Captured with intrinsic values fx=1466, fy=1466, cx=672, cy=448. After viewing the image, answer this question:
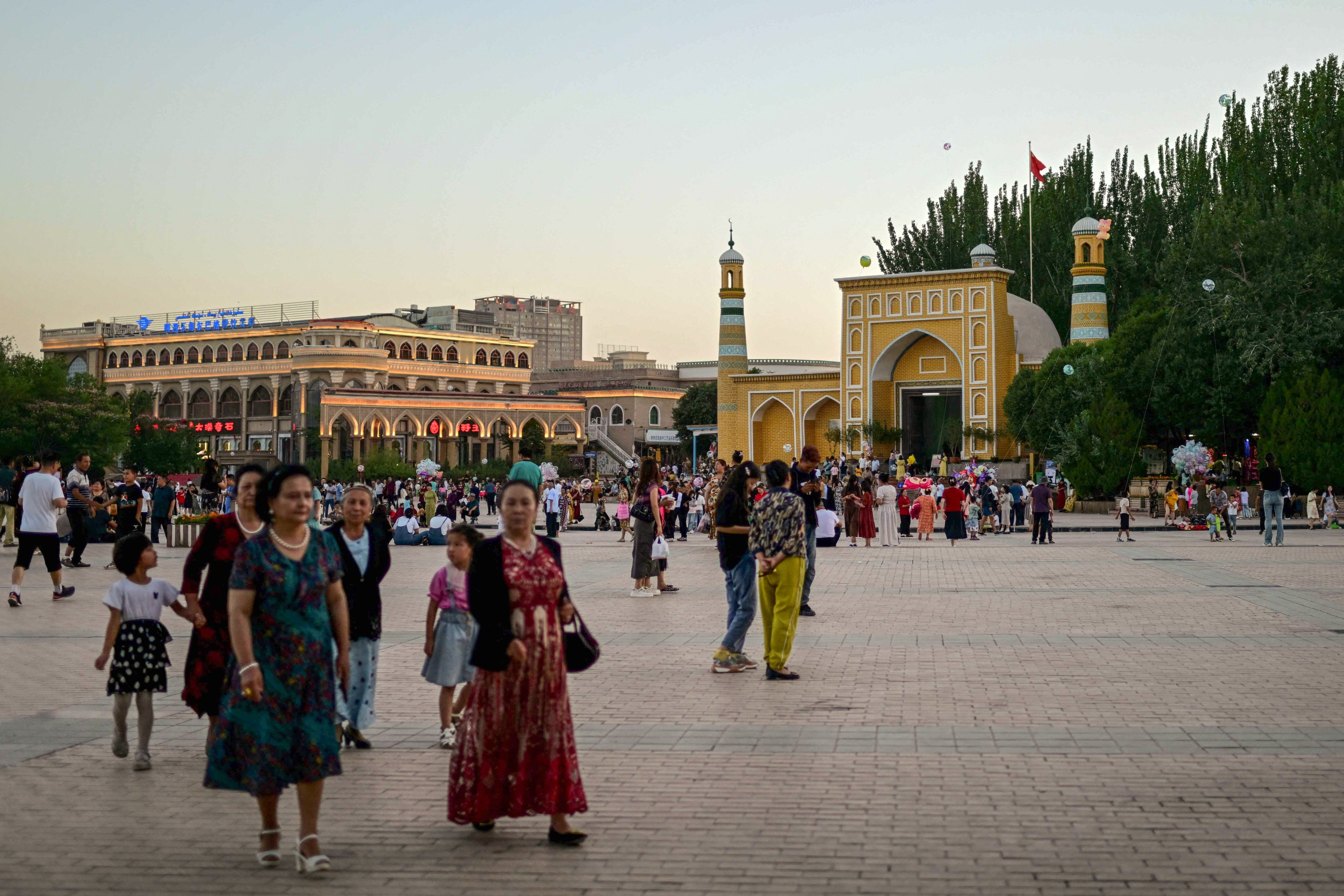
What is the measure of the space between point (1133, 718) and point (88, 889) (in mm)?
5226

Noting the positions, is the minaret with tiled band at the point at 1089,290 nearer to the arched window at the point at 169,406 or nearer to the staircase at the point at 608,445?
the staircase at the point at 608,445

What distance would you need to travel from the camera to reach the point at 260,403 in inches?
3807

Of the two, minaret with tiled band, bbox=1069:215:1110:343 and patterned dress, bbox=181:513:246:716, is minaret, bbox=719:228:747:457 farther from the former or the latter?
patterned dress, bbox=181:513:246:716

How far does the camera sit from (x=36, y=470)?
1569cm

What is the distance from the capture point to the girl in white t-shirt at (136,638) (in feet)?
22.9

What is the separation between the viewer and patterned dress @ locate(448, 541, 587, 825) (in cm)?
534

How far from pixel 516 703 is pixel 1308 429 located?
34093 mm

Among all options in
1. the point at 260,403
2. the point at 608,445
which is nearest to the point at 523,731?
the point at 608,445

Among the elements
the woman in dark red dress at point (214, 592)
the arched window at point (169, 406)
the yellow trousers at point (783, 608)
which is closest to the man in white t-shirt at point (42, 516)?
the yellow trousers at point (783, 608)

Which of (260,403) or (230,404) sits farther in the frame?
(230,404)


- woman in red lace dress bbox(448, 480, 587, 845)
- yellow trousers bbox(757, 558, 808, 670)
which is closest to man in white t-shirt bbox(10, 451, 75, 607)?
yellow trousers bbox(757, 558, 808, 670)

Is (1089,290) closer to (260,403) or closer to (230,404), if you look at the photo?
(260,403)

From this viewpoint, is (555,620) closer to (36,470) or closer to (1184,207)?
(36,470)

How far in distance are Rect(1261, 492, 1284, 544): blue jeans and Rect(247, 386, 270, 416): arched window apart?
265 feet
